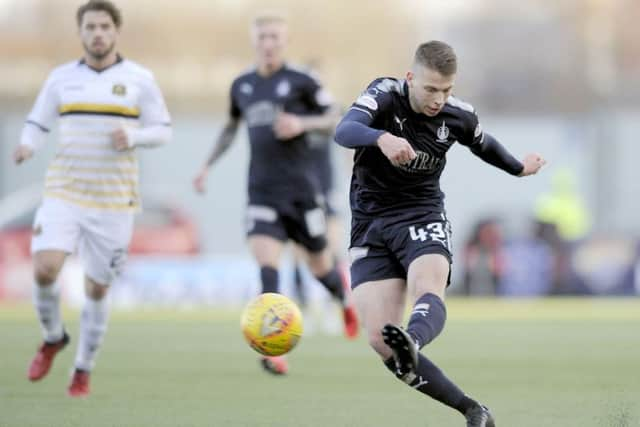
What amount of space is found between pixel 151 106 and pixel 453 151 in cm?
2474

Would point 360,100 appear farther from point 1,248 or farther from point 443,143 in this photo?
point 1,248

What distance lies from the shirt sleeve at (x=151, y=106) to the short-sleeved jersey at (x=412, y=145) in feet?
7.86

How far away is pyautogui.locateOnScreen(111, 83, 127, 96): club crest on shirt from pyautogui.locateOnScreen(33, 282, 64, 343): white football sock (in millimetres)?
1442

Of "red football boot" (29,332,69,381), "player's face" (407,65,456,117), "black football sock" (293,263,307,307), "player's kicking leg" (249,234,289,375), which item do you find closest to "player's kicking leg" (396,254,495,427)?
"player's face" (407,65,456,117)

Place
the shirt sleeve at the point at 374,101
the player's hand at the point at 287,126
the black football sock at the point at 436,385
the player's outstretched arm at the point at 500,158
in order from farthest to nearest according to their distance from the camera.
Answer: the player's hand at the point at 287,126, the player's outstretched arm at the point at 500,158, the shirt sleeve at the point at 374,101, the black football sock at the point at 436,385

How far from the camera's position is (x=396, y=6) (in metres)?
51.1

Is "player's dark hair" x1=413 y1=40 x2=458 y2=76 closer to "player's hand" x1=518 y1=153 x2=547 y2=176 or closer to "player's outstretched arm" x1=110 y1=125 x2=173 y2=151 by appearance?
"player's hand" x1=518 y1=153 x2=547 y2=176

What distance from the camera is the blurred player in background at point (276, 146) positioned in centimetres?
1259

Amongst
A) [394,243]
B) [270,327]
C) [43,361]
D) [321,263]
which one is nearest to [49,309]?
[43,361]

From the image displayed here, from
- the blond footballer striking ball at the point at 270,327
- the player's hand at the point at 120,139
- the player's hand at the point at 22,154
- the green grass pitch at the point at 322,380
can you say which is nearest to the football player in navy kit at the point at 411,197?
the blond footballer striking ball at the point at 270,327

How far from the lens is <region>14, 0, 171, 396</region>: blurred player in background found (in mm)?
10555

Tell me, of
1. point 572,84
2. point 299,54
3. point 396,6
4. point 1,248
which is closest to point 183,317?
point 1,248

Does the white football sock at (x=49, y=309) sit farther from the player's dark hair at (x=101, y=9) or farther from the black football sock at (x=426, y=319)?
the black football sock at (x=426, y=319)

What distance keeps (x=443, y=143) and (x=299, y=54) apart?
39.8 metres
